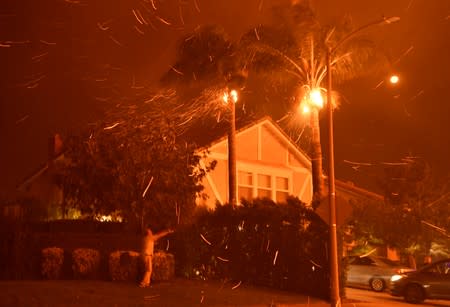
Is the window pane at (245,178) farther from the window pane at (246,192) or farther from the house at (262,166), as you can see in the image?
the window pane at (246,192)

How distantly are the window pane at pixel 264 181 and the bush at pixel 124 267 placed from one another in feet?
41.7

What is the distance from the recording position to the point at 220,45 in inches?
1022

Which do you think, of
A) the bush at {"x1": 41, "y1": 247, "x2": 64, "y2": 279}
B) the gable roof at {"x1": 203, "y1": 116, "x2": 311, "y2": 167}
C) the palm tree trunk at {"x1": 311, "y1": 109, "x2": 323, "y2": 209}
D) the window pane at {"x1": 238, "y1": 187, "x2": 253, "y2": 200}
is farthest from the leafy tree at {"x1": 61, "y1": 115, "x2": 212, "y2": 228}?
the window pane at {"x1": 238, "y1": 187, "x2": 253, "y2": 200}

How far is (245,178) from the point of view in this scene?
30.8 m

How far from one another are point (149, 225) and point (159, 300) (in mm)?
3464

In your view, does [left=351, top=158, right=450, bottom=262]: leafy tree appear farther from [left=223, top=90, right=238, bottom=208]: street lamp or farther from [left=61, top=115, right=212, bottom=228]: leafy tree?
[left=61, top=115, right=212, bottom=228]: leafy tree

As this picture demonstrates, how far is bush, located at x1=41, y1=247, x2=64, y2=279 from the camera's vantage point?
19.3 m

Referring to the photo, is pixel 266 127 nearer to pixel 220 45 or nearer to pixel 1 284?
pixel 220 45

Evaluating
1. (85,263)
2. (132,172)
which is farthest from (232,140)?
(85,263)

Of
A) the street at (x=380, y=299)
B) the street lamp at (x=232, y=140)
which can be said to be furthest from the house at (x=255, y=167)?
the street at (x=380, y=299)

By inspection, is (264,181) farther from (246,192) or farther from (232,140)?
(232,140)

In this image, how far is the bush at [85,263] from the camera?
64.1 ft

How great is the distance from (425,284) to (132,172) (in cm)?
1023

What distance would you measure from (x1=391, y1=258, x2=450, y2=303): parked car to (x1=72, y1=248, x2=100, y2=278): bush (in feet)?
33.0
